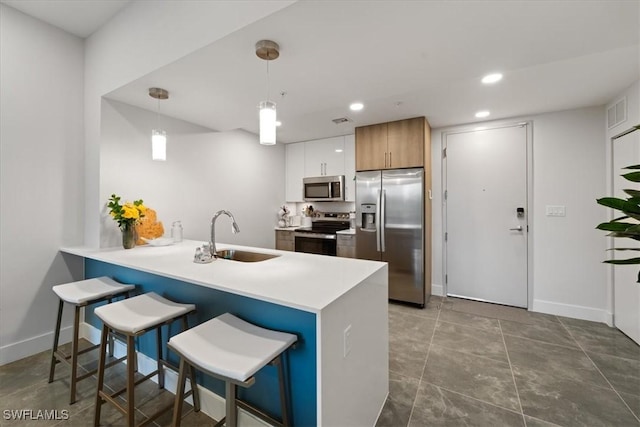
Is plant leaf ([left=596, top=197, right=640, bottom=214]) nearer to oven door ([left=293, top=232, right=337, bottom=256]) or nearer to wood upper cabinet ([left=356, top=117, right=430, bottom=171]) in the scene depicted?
wood upper cabinet ([left=356, top=117, right=430, bottom=171])

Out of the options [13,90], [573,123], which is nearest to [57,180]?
[13,90]

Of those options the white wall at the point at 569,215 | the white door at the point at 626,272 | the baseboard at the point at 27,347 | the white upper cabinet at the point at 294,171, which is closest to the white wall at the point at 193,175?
the white upper cabinet at the point at 294,171

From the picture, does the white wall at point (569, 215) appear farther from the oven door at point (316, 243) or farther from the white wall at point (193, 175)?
the white wall at point (193, 175)

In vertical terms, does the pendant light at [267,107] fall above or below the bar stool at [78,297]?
above

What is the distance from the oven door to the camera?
13.2ft

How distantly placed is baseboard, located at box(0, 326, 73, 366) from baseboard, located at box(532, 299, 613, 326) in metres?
5.10

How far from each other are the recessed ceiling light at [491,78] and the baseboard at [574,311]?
2.61 meters

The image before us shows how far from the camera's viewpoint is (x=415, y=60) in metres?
1.81

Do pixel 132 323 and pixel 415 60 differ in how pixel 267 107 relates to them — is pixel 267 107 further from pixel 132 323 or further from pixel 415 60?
pixel 132 323

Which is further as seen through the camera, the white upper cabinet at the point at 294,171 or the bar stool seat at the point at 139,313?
the white upper cabinet at the point at 294,171

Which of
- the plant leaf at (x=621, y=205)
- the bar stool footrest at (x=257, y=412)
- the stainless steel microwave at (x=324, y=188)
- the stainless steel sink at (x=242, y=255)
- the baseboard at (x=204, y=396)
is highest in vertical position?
the stainless steel microwave at (x=324, y=188)

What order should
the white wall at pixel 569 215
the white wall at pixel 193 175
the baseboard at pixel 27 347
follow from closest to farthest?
1. the baseboard at pixel 27 347
2. the white wall at pixel 193 175
3. the white wall at pixel 569 215

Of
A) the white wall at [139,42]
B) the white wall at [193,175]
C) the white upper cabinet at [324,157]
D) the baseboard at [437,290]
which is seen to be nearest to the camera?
the white wall at [139,42]

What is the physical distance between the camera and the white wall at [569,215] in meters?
2.91
